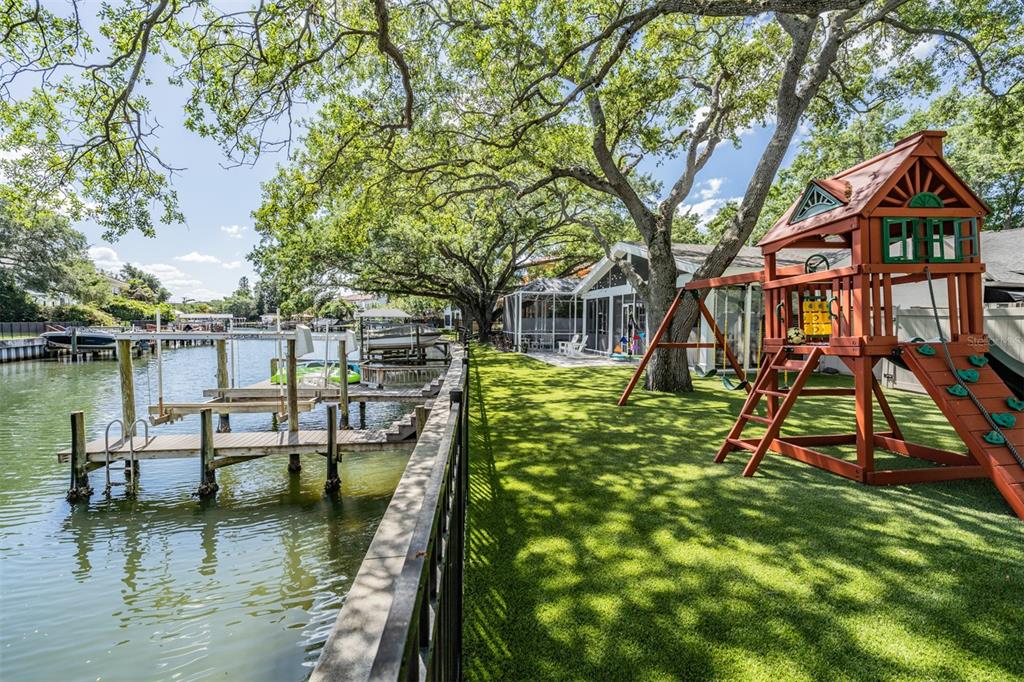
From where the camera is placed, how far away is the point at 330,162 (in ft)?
33.5

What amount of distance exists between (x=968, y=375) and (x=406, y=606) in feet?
19.1

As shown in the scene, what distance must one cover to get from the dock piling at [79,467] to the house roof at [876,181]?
412 inches

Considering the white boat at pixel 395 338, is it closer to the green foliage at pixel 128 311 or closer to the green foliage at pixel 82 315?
the green foliage at pixel 82 315

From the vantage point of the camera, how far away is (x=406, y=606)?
4.30 ft

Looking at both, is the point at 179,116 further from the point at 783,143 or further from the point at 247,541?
the point at 783,143

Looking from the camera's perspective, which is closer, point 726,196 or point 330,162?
point 330,162

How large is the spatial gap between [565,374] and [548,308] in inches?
511

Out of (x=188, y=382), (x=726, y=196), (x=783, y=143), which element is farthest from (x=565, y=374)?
(x=726, y=196)

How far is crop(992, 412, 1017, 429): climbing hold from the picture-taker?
4512 millimetres

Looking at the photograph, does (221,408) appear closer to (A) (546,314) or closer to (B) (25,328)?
(A) (546,314)

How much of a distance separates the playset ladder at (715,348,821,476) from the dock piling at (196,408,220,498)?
7493mm

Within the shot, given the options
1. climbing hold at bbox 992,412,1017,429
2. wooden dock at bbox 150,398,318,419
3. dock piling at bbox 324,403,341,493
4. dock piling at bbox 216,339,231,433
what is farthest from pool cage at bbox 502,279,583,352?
climbing hold at bbox 992,412,1017,429

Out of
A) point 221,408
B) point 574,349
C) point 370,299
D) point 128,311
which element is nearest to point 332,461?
point 221,408

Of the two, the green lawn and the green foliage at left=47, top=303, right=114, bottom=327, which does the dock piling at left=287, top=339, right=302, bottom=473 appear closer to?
the green lawn
